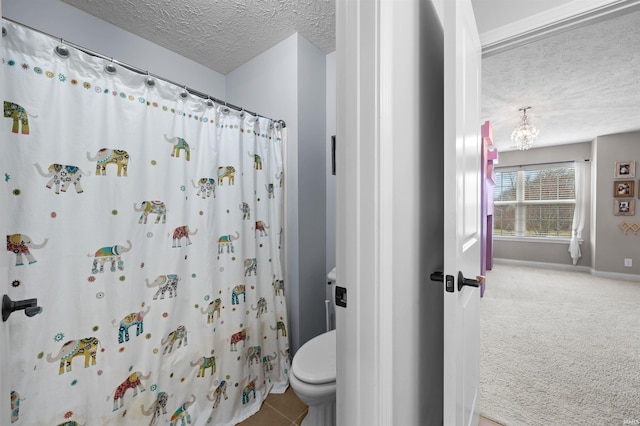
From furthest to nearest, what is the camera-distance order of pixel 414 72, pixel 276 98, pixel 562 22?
1. pixel 276 98
2. pixel 562 22
3. pixel 414 72

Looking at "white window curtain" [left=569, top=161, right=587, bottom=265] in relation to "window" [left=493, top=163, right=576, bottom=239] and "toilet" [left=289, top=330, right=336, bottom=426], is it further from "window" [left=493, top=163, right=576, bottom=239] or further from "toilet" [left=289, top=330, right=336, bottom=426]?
"toilet" [left=289, top=330, right=336, bottom=426]

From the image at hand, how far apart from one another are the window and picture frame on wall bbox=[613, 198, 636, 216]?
0.63 metres

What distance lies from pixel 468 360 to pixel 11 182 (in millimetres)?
1885

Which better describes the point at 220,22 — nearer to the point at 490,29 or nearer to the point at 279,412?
the point at 490,29

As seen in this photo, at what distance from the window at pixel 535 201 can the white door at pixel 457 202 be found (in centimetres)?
527

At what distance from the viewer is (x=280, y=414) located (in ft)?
5.22

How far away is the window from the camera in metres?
4.87

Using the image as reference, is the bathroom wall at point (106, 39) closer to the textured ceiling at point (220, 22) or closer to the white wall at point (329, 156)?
the textured ceiling at point (220, 22)

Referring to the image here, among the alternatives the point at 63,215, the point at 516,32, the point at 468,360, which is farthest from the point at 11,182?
the point at 516,32

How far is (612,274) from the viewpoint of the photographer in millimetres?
4273

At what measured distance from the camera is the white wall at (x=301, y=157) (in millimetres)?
1942

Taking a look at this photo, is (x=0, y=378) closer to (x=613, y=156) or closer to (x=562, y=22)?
(x=562, y=22)

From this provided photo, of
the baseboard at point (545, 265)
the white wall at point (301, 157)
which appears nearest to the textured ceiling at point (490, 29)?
the white wall at point (301, 157)

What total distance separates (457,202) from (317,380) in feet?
3.23
